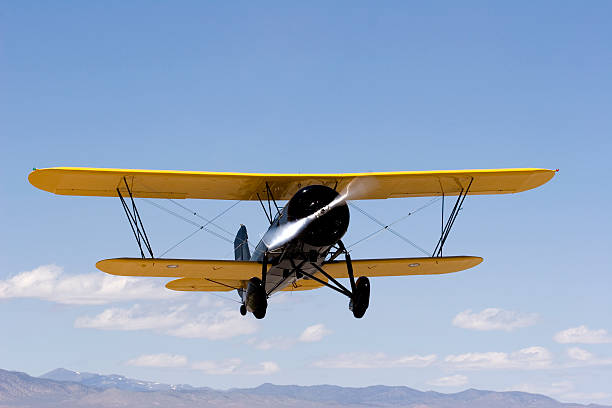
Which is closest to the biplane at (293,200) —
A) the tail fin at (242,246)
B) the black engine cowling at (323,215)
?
the black engine cowling at (323,215)

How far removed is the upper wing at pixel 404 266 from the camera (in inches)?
757

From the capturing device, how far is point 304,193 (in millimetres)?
15672

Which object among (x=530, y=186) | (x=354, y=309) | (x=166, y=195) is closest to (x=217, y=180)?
(x=166, y=195)

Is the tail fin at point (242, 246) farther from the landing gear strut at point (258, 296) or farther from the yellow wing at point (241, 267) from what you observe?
the landing gear strut at point (258, 296)

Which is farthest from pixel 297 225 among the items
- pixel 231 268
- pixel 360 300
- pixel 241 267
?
pixel 231 268

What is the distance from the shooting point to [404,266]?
A: 19766mm

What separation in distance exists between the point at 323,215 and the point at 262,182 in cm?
272

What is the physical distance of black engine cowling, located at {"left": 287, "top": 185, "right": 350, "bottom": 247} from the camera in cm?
1559

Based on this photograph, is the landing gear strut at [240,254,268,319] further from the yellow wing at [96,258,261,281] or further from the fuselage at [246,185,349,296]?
the yellow wing at [96,258,261,281]

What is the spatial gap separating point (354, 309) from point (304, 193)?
10.5 feet

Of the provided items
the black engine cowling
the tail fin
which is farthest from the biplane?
the tail fin

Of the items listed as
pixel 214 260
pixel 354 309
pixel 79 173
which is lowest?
pixel 354 309

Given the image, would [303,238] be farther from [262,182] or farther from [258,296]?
[262,182]

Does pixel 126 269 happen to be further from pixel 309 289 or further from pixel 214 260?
pixel 309 289
